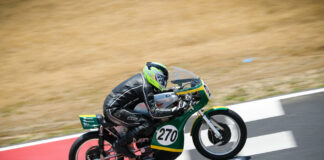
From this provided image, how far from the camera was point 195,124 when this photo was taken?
5.79 m

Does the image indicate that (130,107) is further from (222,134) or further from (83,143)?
(222,134)

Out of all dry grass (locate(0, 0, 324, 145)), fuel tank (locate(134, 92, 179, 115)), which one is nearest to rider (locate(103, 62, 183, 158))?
fuel tank (locate(134, 92, 179, 115))

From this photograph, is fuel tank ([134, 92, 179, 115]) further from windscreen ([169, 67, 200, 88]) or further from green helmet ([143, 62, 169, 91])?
windscreen ([169, 67, 200, 88])

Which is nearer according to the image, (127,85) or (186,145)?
(127,85)

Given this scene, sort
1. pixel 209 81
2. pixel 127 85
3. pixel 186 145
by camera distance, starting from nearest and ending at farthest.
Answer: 1. pixel 127 85
2. pixel 186 145
3. pixel 209 81

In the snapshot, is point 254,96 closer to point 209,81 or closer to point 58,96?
point 209,81

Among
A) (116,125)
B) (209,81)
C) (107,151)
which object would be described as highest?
(116,125)

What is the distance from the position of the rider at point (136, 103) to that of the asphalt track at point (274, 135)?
1057 mm

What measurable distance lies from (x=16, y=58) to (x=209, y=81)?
24.0ft

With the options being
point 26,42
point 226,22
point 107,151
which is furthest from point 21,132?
point 226,22

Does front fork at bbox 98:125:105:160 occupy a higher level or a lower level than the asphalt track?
higher

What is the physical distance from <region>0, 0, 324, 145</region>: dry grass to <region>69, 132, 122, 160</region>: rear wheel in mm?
2408

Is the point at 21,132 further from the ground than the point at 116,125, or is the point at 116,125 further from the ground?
the point at 116,125

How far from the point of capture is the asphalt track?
5941 millimetres
